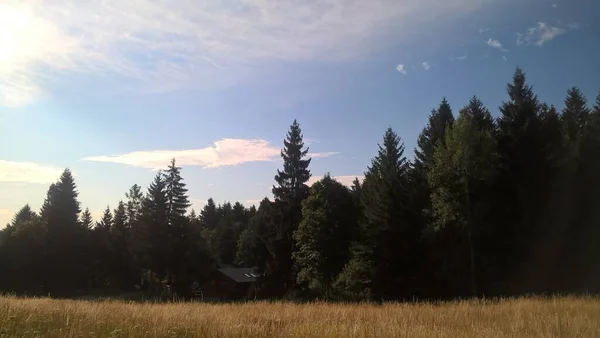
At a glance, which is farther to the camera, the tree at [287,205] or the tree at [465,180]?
the tree at [287,205]

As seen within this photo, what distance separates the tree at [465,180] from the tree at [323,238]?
11.7 metres

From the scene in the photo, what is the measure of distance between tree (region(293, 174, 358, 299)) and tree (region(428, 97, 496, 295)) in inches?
462

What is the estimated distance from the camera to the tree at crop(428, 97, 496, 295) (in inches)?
1266

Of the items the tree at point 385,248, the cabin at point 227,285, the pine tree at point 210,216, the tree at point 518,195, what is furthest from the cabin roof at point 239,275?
the pine tree at point 210,216

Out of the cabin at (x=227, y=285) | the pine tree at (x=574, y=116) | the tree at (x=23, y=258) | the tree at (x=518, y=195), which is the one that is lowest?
the cabin at (x=227, y=285)

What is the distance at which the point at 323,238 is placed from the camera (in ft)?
137

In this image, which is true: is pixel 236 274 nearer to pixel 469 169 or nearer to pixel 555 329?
pixel 469 169

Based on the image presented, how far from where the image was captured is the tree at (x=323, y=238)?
136ft

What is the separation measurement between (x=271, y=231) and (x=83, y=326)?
41196 mm

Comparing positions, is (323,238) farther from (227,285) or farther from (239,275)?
(239,275)

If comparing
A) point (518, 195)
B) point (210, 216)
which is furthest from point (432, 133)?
point (210, 216)

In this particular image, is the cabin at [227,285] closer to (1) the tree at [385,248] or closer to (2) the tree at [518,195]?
(1) the tree at [385,248]

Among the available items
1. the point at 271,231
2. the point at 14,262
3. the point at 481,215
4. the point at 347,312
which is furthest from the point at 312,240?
the point at 14,262

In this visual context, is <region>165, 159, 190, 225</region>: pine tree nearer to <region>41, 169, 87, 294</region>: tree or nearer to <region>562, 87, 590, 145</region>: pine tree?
<region>41, 169, 87, 294</region>: tree
